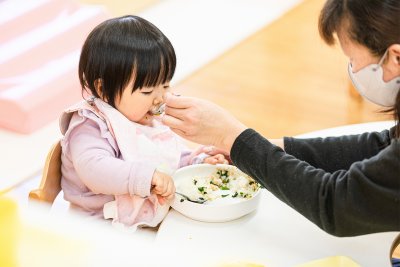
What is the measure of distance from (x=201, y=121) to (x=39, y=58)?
218 cm

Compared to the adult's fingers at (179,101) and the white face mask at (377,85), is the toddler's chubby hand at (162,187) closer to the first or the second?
the adult's fingers at (179,101)

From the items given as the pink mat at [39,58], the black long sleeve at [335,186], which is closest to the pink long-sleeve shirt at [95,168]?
the black long sleeve at [335,186]

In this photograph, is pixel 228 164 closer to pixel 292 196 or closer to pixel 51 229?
pixel 292 196

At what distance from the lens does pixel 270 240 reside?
1.39 m

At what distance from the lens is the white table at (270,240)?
1.34 metres

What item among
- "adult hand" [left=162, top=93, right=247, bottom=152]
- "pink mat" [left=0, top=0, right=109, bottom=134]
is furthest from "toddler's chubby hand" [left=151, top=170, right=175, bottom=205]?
"pink mat" [left=0, top=0, right=109, bottom=134]

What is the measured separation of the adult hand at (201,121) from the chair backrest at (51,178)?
11.6 inches

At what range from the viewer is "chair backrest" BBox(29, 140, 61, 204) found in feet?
5.15

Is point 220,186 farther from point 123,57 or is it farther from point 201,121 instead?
point 123,57

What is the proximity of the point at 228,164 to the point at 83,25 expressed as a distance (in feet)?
7.22

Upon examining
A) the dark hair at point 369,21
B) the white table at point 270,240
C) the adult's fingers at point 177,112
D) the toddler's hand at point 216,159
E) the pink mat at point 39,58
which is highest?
the dark hair at point 369,21

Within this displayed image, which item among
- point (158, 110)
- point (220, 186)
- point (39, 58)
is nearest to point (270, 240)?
point (220, 186)

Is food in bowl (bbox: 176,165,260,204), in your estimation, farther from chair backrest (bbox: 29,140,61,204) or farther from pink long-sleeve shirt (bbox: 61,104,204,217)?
chair backrest (bbox: 29,140,61,204)

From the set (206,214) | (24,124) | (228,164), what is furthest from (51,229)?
(24,124)
